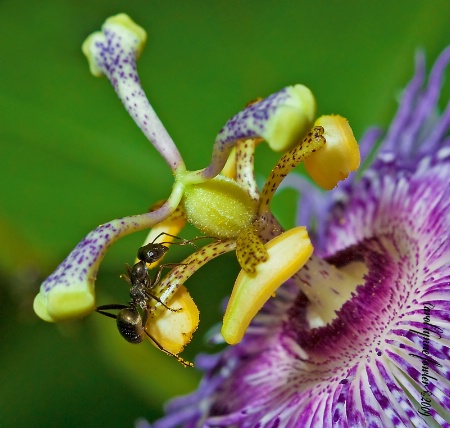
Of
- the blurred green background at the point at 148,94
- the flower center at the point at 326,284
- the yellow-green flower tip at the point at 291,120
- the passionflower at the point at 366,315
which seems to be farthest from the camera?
the blurred green background at the point at 148,94

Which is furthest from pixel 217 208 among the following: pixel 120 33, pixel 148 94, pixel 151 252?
pixel 148 94

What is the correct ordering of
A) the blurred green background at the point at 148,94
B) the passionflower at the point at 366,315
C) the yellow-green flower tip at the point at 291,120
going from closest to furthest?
the yellow-green flower tip at the point at 291,120 < the passionflower at the point at 366,315 < the blurred green background at the point at 148,94

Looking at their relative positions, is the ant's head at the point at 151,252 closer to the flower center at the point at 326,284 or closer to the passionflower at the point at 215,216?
the passionflower at the point at 215,216

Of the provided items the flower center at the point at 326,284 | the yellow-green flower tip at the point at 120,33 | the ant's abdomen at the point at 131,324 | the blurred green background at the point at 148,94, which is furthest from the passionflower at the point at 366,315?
the yellow-green flower tip at the point at 120,33

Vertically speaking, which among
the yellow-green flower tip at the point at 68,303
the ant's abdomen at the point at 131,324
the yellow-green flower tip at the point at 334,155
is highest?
the yellow-green flower tip at the point at 334,155

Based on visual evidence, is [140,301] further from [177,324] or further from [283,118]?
[283,118]

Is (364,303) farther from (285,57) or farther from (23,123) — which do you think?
(23,123)

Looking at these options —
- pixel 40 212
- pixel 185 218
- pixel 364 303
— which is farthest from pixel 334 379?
pixel 40 212
